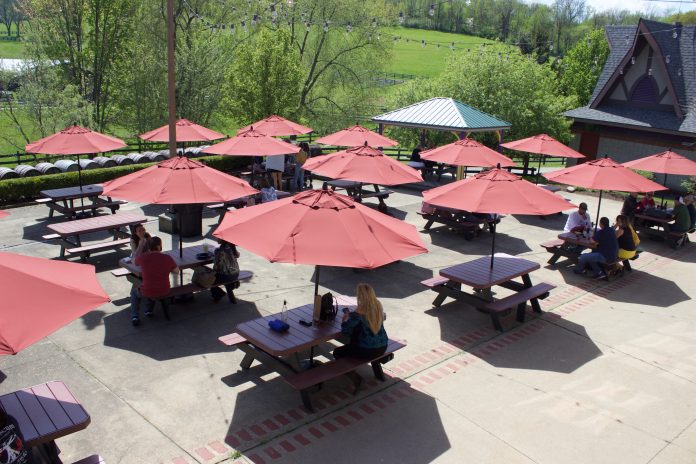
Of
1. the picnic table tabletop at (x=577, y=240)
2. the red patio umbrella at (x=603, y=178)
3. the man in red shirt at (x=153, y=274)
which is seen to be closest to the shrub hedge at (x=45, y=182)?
the man in red shirt at (x=153, y=274)

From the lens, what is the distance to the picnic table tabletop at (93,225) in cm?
1270

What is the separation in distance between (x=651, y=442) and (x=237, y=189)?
7508 mm

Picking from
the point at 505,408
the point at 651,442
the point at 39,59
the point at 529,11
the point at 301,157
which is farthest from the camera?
the point at 529,11

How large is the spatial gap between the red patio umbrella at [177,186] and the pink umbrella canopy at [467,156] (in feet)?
25.6

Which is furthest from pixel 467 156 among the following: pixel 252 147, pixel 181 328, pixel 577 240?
pixel 181 328

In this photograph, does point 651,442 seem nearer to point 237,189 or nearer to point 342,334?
point 342,334

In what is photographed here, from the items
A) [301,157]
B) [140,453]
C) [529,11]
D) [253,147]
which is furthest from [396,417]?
[529,11]

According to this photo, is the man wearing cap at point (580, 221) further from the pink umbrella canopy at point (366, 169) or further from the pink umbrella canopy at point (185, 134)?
the pink umbrella canopy at point (185, 134)

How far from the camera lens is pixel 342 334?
7.81 m

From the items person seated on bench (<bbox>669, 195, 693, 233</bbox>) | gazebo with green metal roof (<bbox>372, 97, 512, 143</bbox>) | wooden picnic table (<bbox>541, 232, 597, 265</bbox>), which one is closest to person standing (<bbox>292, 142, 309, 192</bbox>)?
gazebo with green metal roof (<bbox>372, 97, 512, 143</bbox>)

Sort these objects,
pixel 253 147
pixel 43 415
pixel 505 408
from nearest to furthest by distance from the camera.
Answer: pixel 43 415 → pixel 505 408 → pixel 253 147

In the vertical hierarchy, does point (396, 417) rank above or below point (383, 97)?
below

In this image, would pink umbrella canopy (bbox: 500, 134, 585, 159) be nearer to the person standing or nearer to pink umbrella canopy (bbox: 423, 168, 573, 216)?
the person standing

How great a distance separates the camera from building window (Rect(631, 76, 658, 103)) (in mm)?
30031
